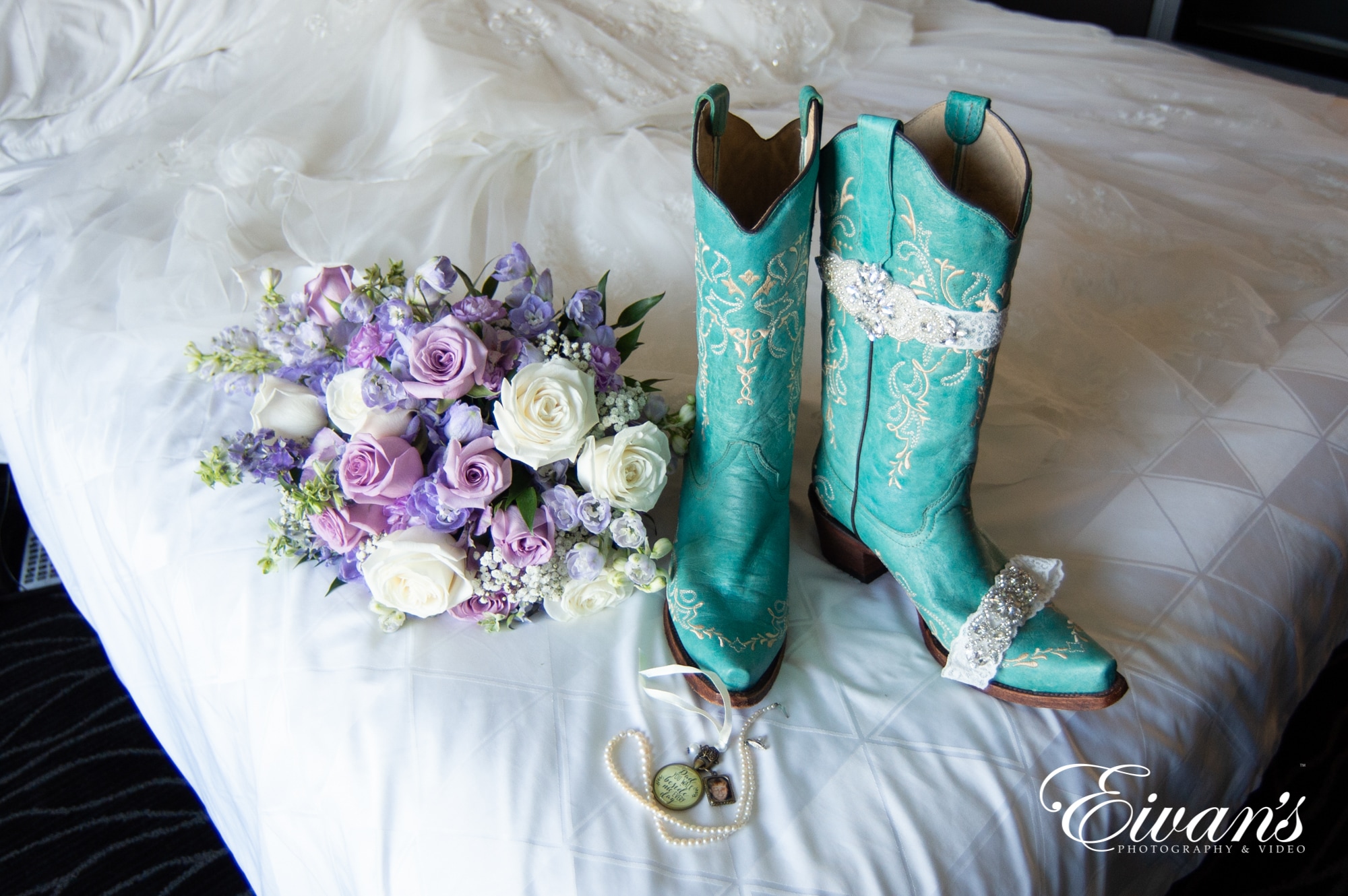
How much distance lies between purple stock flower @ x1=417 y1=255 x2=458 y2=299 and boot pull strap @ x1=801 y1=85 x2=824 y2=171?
34 centimetres

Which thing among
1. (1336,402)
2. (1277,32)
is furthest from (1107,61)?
(1277,32)

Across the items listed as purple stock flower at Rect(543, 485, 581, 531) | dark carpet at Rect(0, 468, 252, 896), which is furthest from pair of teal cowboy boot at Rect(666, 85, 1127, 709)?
dark carpet at Rect(0, 468, 252, 896)

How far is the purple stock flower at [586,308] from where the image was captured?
78cm

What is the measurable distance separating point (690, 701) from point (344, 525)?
13.8 inches

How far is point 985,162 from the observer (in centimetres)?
68

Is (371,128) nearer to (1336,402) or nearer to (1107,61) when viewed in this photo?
(1336,402)

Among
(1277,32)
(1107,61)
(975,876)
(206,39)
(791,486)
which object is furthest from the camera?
(1277,32)

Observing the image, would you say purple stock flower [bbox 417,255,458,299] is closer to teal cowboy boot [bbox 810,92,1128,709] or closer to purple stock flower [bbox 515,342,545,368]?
purple stock flower [bbox 515,342,545,368]

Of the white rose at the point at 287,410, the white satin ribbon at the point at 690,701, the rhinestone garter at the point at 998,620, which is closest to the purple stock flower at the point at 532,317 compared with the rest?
the white rose at the point at 287,410

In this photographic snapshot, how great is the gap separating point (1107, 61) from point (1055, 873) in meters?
1.70

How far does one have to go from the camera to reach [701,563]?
2.60 ft

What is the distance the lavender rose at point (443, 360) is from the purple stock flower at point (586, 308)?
10 centimetres

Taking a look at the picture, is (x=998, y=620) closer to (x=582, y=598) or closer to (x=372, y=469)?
(x=582, y=598)

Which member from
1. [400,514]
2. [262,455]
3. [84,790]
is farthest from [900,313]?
[84,790]
